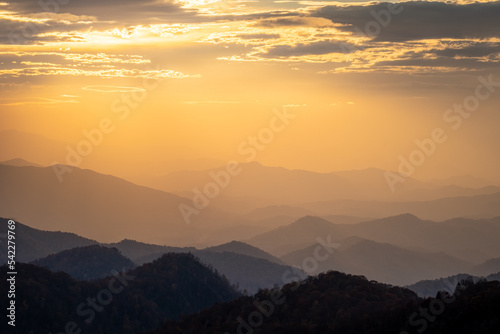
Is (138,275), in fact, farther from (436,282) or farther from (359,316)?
(436,282)

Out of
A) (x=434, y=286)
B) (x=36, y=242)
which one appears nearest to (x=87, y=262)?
→ (x=36, y=242)

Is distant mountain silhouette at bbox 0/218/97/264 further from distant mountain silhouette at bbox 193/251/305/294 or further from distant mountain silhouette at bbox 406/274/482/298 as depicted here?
distant mountain silhouette at bbox 406/274/482/298

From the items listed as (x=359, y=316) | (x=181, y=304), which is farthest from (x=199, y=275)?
(x=359, y=316)

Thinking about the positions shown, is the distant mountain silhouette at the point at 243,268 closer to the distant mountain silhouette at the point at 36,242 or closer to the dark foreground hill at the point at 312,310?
the distant mountain silhouette at the point at 36,242

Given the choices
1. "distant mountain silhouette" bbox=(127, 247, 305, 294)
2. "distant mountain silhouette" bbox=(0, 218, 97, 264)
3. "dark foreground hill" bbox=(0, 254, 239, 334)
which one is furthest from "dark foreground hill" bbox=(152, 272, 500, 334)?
"distant mountain silhouette" bbox=(0, 218, 97, 264)

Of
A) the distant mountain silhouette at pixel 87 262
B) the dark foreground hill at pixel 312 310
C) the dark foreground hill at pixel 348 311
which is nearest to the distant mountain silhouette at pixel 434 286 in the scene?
the distant mountain silhouette at pixel 87 262

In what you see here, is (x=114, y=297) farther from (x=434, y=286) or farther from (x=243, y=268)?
(x=434, y=286)
